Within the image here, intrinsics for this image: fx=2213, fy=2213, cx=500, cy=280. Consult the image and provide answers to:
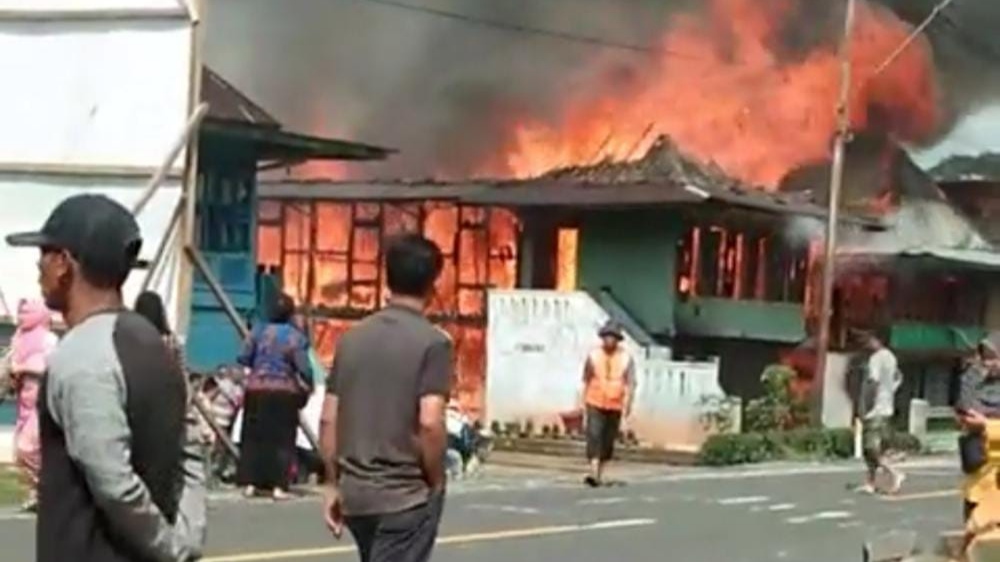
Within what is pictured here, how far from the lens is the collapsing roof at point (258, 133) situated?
20094 mm

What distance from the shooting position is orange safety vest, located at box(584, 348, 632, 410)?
19.6 meters

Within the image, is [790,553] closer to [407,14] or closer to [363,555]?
[363,555]

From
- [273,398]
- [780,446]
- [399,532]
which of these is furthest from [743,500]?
[399,532]

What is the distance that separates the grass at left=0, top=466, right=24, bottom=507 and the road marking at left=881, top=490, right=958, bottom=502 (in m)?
8.14

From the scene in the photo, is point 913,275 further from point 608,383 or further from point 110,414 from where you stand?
point 110,414

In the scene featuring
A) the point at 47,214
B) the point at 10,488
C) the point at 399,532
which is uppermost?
the point at 47,214

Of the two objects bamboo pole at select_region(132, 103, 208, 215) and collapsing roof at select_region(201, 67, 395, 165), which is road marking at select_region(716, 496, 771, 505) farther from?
bamboo pole at select_region(132, 103, 208, 215)

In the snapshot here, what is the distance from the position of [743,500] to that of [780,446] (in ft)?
24.0

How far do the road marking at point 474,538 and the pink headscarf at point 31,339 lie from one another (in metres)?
1.91

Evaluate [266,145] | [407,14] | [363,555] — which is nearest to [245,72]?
[407,14]

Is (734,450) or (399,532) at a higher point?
(399,532)

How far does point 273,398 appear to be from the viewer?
15.9 m

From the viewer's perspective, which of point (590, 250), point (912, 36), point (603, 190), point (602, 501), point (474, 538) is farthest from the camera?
point (912, 36)

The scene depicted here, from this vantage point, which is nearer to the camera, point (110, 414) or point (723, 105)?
point (110, 414)
